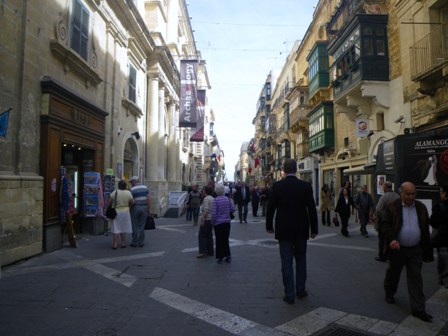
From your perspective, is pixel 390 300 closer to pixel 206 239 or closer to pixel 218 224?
pixel 218 224

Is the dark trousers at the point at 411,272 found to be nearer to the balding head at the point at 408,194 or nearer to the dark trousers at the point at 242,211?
the balding head at the point at 408,194

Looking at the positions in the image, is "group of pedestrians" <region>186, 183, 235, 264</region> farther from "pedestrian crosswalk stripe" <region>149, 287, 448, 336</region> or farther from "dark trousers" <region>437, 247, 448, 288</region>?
"dark trousers" <region>437, 247, 448, 288</region>

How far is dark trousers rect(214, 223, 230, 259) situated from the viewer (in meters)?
7.77

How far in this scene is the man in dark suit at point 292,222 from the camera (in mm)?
5148

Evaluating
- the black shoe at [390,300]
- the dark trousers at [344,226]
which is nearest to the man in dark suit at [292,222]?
the black shoe at [390,300]

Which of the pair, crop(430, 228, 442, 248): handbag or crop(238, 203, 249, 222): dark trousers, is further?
crop(238, 203, 249, 222): dark trousers

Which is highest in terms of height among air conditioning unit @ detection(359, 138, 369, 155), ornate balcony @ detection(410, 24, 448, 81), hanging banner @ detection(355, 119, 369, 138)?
ornate balcony @ detection(410, 24, 448, 81)

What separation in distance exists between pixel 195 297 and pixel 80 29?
8.71 metres

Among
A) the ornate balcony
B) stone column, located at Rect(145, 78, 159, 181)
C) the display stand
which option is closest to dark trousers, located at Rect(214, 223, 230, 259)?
the display stand

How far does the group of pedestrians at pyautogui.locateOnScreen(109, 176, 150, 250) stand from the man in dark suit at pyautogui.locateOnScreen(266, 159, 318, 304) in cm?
513

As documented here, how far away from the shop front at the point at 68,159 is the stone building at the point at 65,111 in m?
0.02

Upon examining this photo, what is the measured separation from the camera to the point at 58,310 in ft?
15.4

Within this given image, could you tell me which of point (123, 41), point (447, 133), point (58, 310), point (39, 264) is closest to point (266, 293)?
point (58, 310)

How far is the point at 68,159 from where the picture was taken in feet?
37.5
